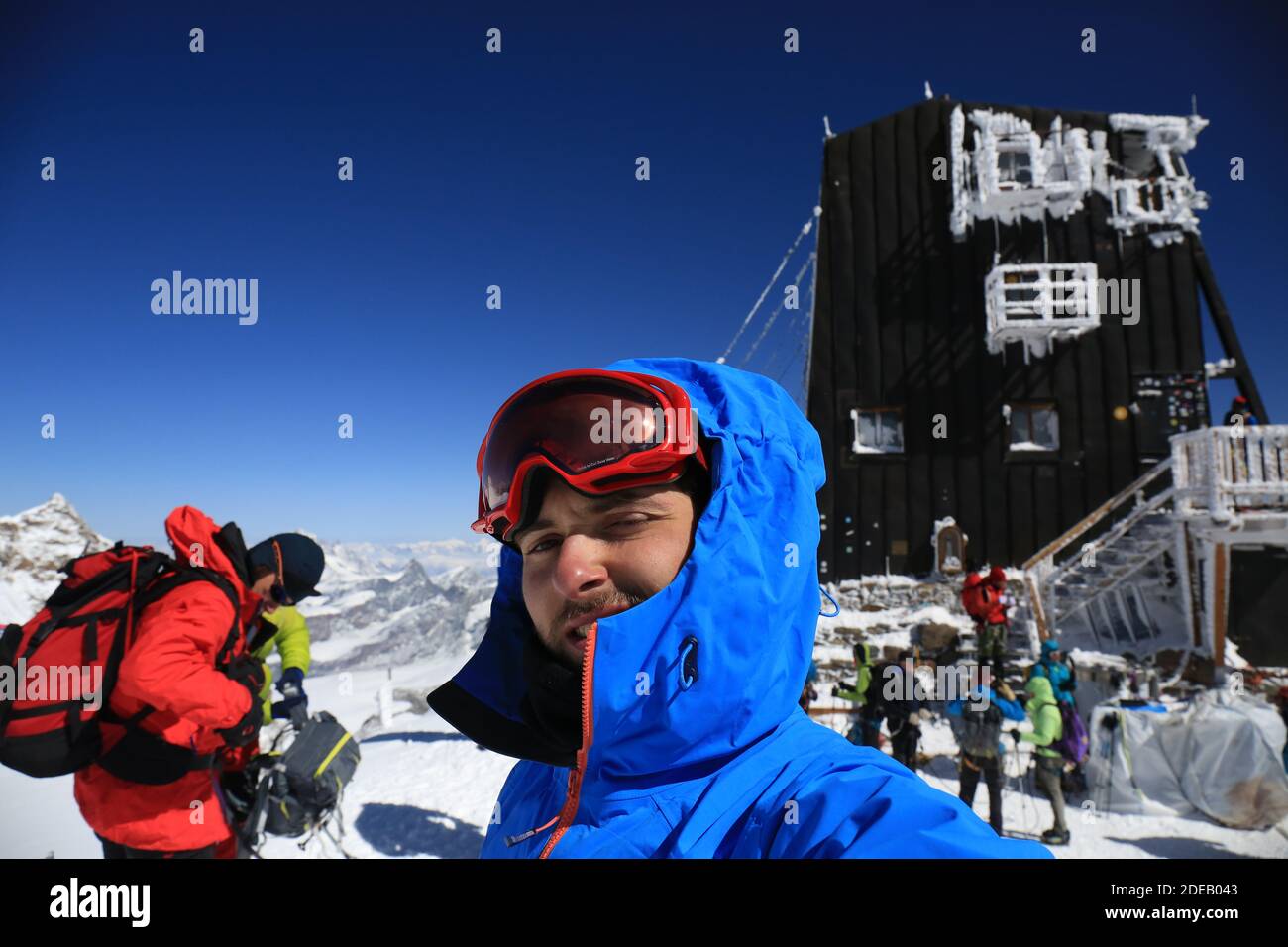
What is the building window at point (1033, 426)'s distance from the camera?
1386 cm

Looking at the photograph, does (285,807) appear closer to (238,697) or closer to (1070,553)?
(238,697)

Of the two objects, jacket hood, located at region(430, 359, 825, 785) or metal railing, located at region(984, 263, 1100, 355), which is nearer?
jacket hood, located at region(430, 359, 825, 785)

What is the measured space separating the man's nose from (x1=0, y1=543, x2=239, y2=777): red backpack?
2.30 metres

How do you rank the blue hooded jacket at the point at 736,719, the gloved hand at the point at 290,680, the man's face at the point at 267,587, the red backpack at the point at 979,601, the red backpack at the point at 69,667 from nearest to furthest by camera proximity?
the blue hooded jacket at the point at 736,719
the red backpack at the point at 69,667
the man's face at the point at 267,587
the gloved hand at the point at 290,680
the red backpack at the point at 979,601

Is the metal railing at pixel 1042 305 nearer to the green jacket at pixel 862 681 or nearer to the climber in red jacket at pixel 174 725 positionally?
the green jacket at pixel 862 681

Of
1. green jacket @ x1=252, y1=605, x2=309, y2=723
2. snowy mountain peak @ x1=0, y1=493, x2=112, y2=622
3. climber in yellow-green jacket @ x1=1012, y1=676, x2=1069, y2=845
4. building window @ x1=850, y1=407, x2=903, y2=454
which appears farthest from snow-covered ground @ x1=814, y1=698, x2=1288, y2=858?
snowy mountain peak @ x1=0, y1=493, x2=112, y2=622

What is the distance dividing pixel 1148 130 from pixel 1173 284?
373cm

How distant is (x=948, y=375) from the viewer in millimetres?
14062

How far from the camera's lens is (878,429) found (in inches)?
559

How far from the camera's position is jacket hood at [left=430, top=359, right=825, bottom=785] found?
1.16 m

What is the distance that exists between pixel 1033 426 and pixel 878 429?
3.61 m

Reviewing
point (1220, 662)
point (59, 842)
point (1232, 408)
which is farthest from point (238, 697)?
point (1232, 408)

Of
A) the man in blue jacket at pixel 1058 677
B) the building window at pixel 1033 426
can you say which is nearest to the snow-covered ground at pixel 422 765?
the man in blue jacket at pixel 1058 677

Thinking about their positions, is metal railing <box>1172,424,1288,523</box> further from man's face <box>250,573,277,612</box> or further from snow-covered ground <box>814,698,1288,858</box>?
man's face <box>250,573,277,612</box>
